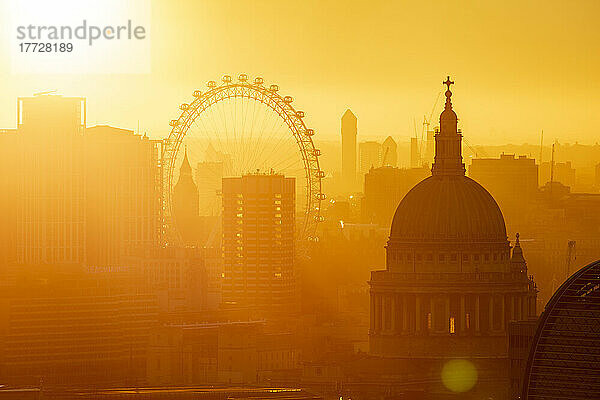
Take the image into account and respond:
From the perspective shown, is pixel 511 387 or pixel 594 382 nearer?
pixel 594 382

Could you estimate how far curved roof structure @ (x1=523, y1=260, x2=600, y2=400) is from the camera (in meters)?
173

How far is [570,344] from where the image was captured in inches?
6875

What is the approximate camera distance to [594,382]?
174 m

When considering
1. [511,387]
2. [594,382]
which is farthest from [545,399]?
[511,387]

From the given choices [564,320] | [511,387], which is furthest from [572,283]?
[511,387]

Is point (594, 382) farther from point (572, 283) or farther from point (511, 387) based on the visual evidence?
point (511, 387)

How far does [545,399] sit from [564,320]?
19.6 feet

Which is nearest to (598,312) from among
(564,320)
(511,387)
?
(564,320)

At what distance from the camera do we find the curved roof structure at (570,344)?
567 feet

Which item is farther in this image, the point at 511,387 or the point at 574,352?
the point at 511,387

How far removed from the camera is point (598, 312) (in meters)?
174

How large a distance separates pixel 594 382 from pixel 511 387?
995 inches

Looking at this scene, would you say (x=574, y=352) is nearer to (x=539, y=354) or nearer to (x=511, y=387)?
(x=539, y=354)

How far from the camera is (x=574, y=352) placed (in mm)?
174625
